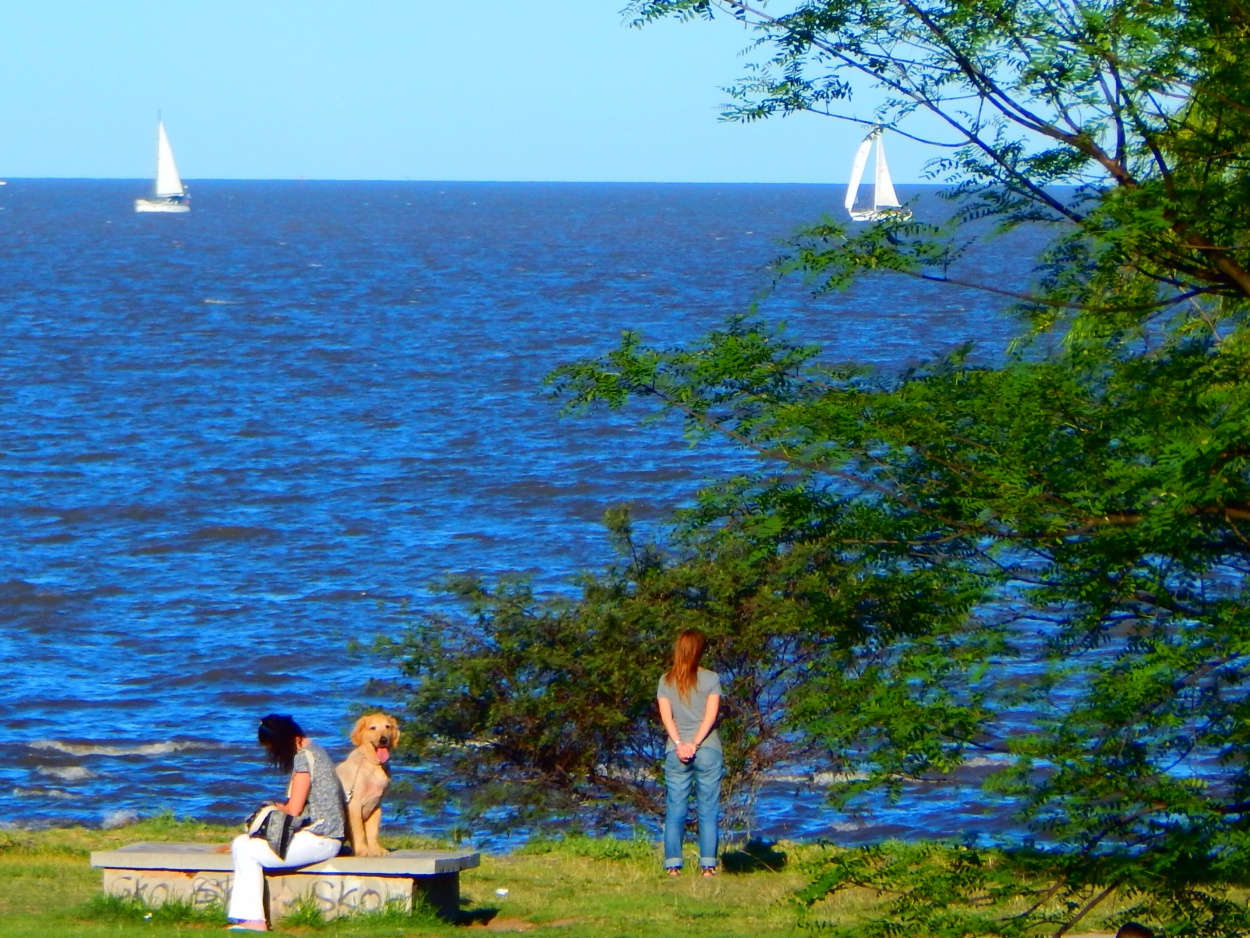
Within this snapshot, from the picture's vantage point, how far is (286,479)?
99.7ft

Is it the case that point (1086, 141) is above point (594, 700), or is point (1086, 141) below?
above

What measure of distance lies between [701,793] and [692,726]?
0.35m

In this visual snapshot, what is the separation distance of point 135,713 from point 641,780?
7.99 meters

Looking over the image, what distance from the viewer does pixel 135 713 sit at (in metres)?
18.0

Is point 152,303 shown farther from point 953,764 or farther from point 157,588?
point 953,764

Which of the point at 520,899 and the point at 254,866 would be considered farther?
the point at 520,899

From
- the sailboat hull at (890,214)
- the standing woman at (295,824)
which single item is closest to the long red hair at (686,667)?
the standing woman at (295,824)

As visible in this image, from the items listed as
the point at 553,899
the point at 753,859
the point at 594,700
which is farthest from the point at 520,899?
the point at 594,700

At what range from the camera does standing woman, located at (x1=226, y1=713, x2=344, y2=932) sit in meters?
7.27

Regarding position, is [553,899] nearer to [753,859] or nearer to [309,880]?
[753,859]

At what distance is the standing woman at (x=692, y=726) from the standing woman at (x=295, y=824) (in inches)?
69.7

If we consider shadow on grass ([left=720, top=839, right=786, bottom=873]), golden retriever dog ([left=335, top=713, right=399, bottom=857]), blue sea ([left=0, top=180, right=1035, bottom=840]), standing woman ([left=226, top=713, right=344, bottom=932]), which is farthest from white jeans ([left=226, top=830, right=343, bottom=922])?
shadow on grass ([left=720, top=839, right=786, bottom=873])

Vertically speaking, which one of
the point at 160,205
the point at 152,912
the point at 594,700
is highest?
the point at 160,205

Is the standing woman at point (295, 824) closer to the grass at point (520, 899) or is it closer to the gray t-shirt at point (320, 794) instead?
the gray t-shirt at point (320, 794)
